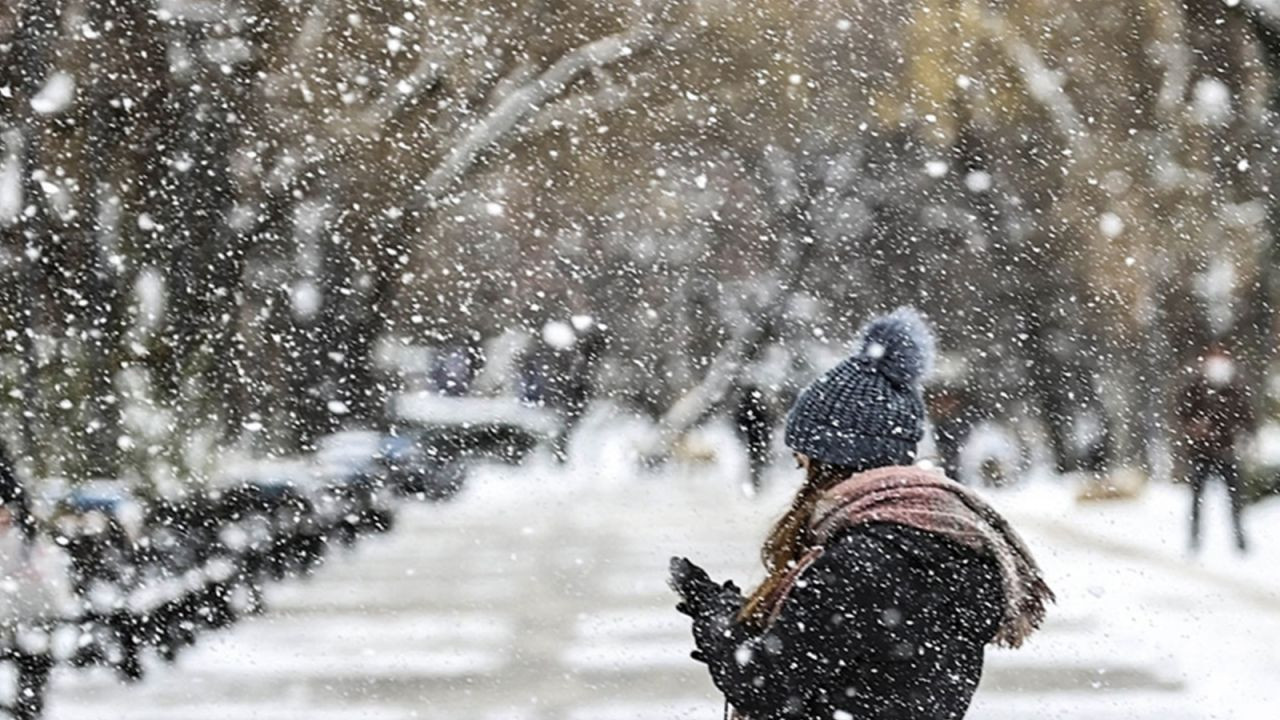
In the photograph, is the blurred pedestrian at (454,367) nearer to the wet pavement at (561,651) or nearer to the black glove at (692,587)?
the wet pavement at (561,651)

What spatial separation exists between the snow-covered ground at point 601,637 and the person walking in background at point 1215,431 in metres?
0.49

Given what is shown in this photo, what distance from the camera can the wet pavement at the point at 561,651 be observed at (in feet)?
25.2

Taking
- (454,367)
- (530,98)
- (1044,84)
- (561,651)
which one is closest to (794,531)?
(561,651)

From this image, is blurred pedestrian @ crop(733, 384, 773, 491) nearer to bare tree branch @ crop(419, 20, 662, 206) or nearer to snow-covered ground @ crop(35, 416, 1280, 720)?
snow-covered ground @ crop(35, 416, 1280, 720)

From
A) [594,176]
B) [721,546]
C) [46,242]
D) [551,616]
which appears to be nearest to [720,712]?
[551,616]

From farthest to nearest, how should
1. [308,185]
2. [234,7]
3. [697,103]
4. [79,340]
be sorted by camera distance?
[697,103] → [308,185] → [234,7] → [79,340]

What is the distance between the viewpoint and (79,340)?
7922 mm

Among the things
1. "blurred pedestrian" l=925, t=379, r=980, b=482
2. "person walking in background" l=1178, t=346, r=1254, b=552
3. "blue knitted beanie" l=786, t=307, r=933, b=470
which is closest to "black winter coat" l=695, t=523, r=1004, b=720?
"blue knitted beanie" l=786, t=307, r=933, b=470

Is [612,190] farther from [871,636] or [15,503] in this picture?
[871,636]

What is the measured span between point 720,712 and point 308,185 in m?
4.55

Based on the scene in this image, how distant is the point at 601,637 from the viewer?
9.60 m

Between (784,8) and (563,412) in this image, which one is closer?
(784,8)

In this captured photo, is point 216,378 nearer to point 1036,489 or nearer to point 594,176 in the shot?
point 594,176

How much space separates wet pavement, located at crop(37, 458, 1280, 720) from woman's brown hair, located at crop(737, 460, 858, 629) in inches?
200
